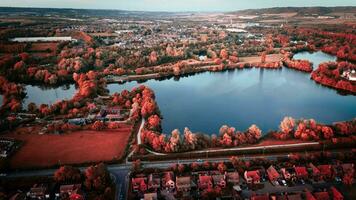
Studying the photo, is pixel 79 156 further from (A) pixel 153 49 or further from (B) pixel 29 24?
(B) pixel 29 24

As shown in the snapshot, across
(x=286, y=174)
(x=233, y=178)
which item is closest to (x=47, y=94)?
(x=233, y=178)

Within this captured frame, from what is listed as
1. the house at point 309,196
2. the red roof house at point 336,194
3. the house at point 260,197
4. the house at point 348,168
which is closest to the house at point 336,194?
the red roof house at point 336,194

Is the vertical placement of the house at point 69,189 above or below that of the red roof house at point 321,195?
below

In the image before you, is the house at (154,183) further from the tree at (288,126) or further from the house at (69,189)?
the tree at (288,126)

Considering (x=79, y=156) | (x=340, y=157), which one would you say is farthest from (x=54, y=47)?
(x=340, y=157)

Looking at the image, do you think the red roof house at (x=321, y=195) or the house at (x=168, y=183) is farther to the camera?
the house at (x=168, y=183)

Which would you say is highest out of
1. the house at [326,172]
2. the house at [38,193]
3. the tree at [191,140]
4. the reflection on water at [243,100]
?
the tree at [191,140]

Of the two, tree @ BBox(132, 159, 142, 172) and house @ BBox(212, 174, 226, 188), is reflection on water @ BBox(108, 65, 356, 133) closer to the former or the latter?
Answer: tree @ BBox(132, 159, 142, 172)
